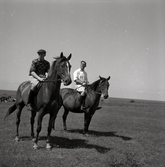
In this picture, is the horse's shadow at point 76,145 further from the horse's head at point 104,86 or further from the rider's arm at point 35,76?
Result: the rider's arm at point 35,76

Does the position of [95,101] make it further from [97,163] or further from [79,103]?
[97,163]

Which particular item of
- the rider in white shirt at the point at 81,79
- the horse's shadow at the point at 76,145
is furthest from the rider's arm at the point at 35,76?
the rider in white shirt at the point at 81,79

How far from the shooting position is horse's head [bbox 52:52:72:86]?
19.4ft

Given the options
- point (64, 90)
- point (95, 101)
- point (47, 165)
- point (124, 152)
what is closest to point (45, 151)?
point (47, 165)

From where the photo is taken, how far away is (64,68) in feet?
20.0

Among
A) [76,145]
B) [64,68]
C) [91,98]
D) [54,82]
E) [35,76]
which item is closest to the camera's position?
[64,68]

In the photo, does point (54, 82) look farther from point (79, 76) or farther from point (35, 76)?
point (79, 76)

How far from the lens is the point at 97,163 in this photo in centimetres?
545

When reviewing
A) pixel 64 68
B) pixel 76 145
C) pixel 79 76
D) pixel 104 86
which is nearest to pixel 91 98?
pixel 104 86

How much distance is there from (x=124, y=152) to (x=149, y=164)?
1293mm

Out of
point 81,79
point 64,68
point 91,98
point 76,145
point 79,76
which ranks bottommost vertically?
point 76,145

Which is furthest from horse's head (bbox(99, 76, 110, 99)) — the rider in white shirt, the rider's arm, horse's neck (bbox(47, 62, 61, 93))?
the rider's arm

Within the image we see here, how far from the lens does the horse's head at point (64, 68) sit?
5902mm

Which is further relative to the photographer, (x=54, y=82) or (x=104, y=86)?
(x=104, y=86)
